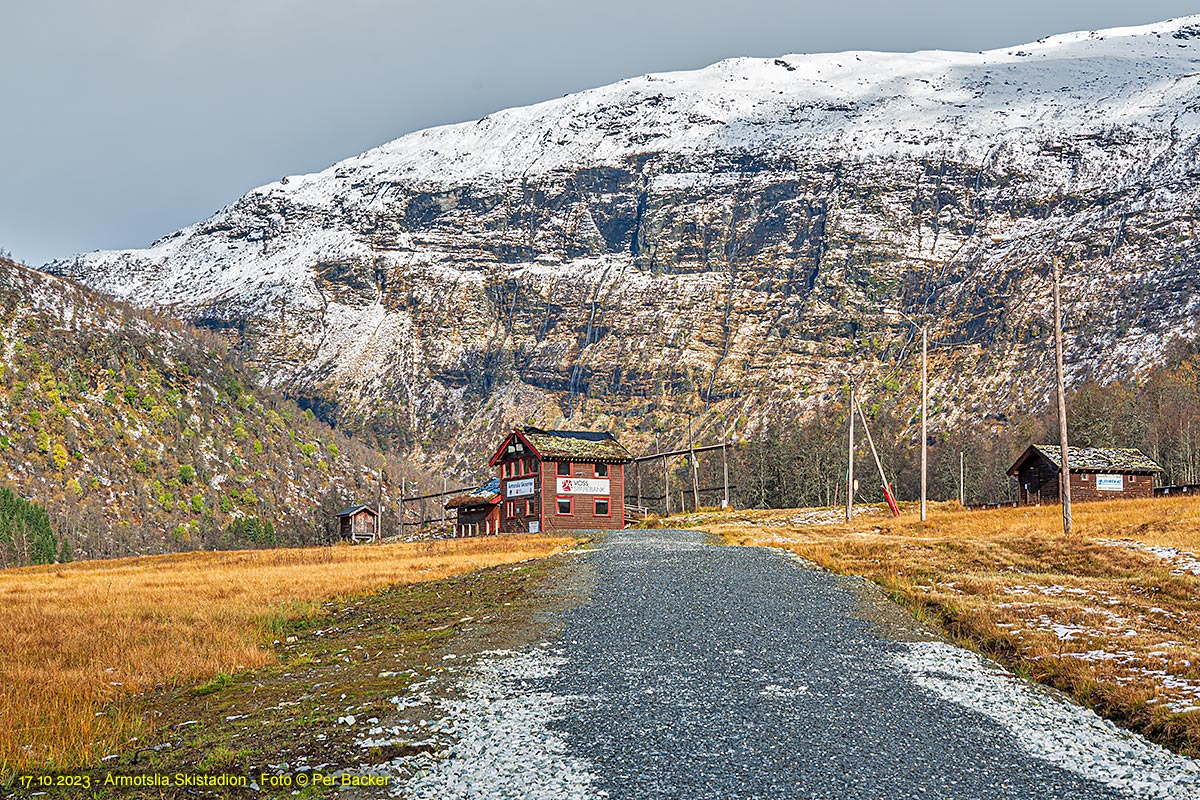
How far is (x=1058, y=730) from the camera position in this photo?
13.8 meters

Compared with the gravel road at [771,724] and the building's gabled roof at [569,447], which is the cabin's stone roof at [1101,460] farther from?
the gravel road at [771,724]

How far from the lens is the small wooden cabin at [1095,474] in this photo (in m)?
78.6

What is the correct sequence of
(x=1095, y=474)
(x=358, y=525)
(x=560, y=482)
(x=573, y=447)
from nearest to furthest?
(x=560, y=482)
(x=1095, y=474)
(x=573, y=447)
(x=358, y=525)

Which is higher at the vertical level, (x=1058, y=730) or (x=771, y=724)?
(x=771, y=724)

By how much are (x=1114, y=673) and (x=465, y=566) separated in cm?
2839

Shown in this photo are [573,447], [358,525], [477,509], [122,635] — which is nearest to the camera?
[122,635]

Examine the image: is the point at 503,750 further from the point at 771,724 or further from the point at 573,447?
the point at 573,447

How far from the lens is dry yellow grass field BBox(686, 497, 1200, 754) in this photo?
15523 mm

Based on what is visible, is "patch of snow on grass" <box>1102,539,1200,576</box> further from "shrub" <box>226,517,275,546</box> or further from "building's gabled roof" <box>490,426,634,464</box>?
"shrub" <box>226,517,275,546</box>

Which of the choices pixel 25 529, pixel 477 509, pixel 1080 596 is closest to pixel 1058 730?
pixel 1080 596

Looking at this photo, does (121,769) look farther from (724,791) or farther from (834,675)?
(834,675)

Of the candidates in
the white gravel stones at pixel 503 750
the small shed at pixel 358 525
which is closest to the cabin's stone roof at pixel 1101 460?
the white gravel stones at pixel 503 750

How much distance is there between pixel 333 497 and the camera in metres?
194

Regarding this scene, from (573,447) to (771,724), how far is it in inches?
2607
